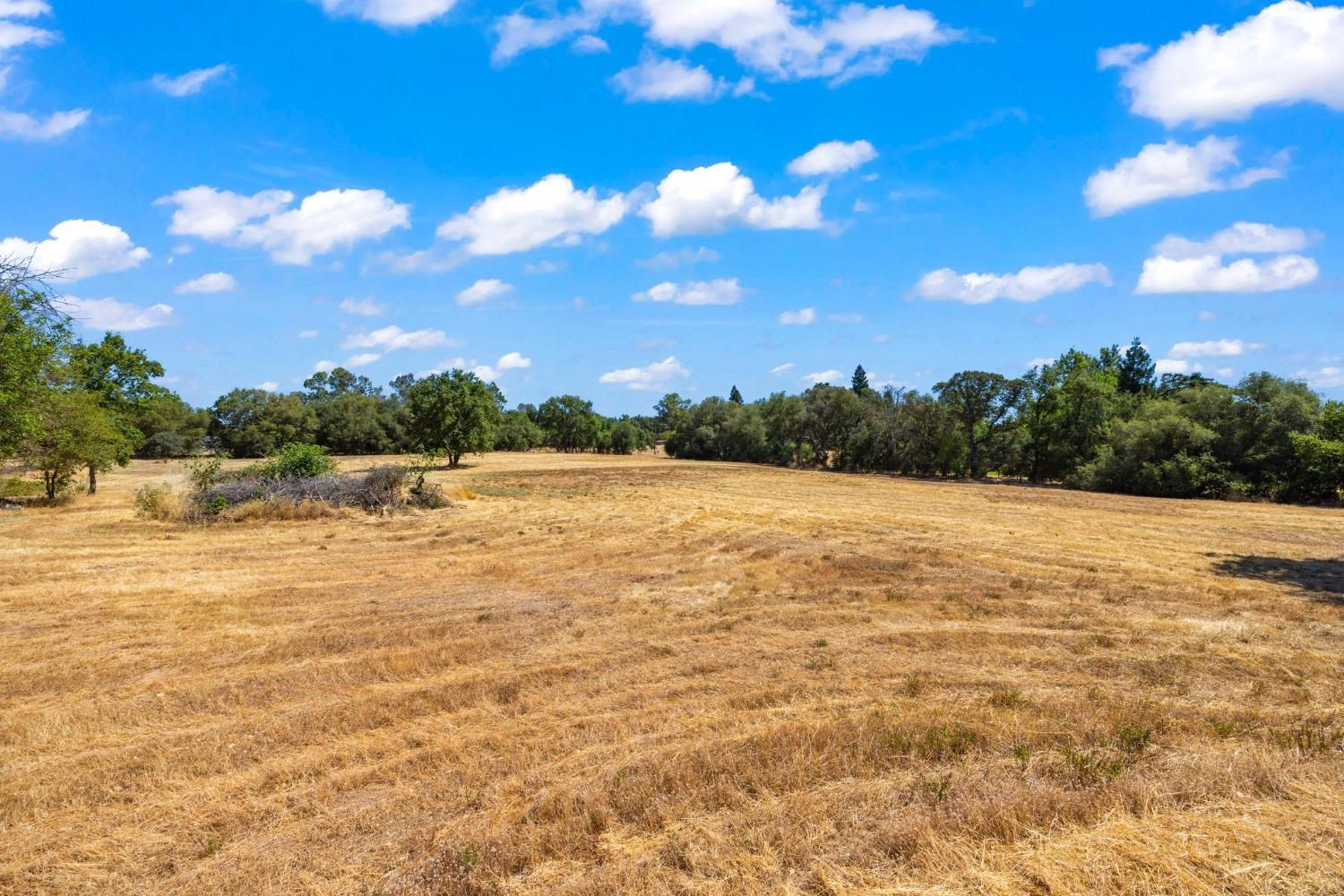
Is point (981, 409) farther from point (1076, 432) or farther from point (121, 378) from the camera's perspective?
point (121, 378)

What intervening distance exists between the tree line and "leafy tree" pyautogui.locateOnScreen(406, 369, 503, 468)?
10 cm

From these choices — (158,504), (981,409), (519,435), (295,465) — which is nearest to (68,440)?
(158,504)

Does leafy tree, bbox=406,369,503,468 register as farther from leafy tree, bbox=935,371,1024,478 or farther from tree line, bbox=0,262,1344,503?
leafy tree, bbox=935,371,1024,478

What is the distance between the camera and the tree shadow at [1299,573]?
1099cm

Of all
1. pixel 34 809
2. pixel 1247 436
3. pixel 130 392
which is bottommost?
pixel 34 809

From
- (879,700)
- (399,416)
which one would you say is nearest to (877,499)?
(879,700)

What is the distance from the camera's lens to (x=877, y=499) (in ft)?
91.5

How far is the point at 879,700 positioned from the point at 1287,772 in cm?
297

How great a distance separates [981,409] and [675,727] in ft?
146

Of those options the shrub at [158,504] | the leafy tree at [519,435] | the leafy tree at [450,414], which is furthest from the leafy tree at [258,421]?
the shrub at [158,504]

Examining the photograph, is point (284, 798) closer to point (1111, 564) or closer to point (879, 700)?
point (879, 700)

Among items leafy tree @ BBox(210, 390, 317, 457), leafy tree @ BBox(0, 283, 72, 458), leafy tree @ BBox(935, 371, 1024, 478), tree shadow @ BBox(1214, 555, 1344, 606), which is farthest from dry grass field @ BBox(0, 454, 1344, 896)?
leafy tree @ BBox(210, 390, 317, 457)

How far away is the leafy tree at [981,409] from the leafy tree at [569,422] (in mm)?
58106

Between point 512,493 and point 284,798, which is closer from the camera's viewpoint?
point 284,798
